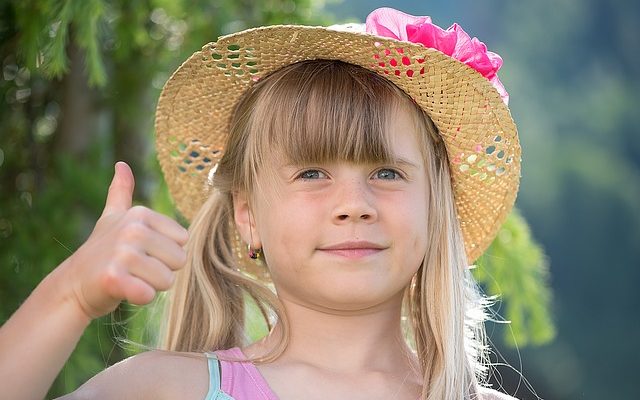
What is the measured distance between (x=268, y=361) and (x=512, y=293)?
1.11 metres

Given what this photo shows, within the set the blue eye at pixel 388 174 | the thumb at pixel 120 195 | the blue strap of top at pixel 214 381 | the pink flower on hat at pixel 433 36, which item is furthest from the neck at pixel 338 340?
the thumb at pixel 120 195

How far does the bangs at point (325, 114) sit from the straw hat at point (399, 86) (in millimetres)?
29

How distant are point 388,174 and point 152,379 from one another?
1.84ft

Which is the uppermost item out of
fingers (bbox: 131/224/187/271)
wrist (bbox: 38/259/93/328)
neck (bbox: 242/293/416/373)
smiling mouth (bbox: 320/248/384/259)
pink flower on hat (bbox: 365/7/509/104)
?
pink flower on hat (bbox: 365/7/509/104)

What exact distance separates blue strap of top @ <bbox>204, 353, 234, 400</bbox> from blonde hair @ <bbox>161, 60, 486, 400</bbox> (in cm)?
11

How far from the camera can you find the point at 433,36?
194cm

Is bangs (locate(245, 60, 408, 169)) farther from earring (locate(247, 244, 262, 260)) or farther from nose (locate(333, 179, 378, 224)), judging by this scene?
earring (locate(247, 244, 262, 260))

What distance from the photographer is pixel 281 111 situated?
198 cm

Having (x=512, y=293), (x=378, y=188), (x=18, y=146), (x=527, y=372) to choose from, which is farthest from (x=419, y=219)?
(x=527, y=372)

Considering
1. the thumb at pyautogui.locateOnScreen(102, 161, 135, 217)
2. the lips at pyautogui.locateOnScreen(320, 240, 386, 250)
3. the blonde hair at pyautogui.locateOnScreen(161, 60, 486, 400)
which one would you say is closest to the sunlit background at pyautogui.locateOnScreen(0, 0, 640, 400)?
the blonde hair at pyautogui.locateOnScreen(161, 60, 486, 400)

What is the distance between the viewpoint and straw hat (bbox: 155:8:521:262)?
192cm

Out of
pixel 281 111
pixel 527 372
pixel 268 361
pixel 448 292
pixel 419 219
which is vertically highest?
pixel 281 111

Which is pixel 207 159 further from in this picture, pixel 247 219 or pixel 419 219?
pixel 419 219

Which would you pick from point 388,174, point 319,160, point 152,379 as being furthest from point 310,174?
point 152,379
